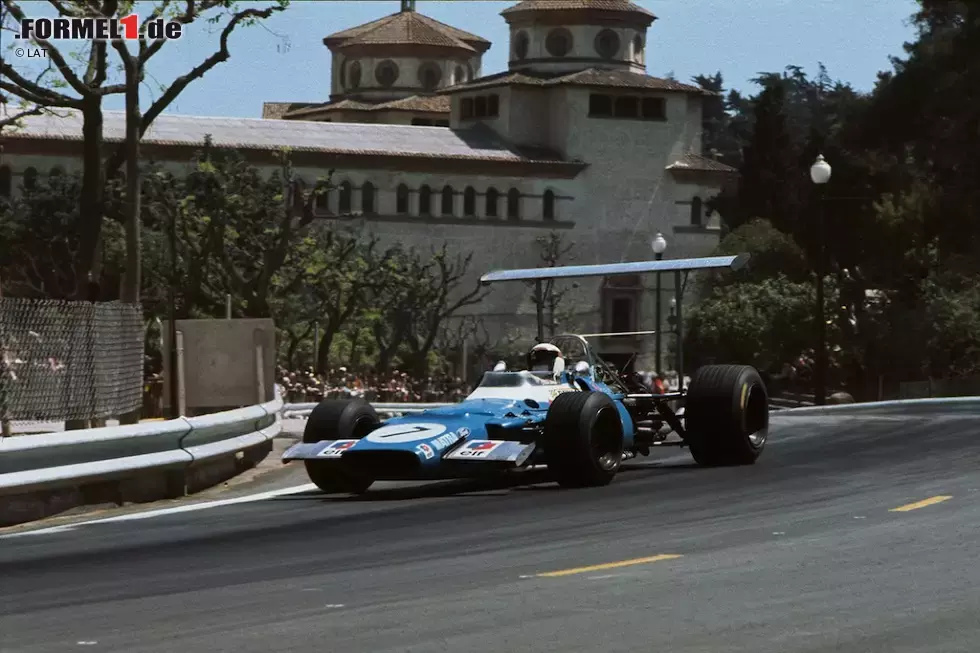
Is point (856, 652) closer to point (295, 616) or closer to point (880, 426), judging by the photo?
point (295, 616)

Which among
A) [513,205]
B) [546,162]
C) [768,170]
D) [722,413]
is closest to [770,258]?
[546,162]

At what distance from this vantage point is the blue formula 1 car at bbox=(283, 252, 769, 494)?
17922mm

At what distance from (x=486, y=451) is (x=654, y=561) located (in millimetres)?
5335

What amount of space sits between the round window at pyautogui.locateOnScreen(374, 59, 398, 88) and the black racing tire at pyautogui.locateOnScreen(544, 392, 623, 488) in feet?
371

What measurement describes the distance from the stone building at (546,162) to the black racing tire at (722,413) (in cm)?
8239

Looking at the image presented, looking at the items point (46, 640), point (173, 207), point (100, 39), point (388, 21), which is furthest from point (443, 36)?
point (46, 640)

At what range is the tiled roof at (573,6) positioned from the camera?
114 m

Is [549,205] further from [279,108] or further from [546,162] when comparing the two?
[279,108]

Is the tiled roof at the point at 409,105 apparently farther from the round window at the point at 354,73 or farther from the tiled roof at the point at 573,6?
the tiled roof at the point at 573,6

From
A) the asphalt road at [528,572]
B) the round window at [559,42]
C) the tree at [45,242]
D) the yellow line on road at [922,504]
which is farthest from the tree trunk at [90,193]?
the round window at [559,42]

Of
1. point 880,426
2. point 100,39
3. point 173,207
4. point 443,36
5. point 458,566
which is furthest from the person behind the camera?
point 443,36

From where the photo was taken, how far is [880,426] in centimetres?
2777

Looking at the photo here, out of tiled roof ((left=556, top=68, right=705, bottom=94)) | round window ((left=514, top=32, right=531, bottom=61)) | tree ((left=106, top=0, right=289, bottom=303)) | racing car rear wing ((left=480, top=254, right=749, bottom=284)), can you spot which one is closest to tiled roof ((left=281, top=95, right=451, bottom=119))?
round window ((left=514, top=32, right=531, bottom=61))

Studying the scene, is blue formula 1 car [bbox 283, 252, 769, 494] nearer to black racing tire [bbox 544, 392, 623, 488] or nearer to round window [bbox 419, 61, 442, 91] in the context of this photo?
black racing tire [bbox 544, 392, 623, 488]
